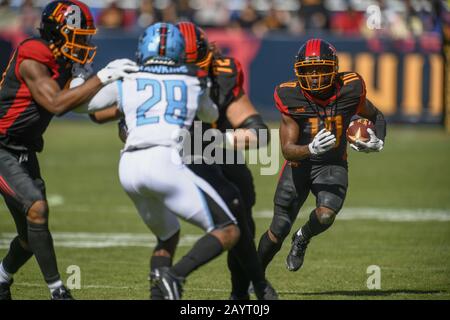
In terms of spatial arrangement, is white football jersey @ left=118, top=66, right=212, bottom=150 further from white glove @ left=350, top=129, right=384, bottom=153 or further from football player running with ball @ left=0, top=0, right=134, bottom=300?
white glove @ left=350, top=129, right=384, bottom=153

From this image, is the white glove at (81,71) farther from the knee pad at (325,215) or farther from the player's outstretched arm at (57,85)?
the knee pad at (325,215)

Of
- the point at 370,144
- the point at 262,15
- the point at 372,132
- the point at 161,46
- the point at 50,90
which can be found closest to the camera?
the point at 161,46

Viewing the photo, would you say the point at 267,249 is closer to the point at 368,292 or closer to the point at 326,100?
the point at 368,292

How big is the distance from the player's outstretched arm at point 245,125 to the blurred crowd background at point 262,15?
13529 mm

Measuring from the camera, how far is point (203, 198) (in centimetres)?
586

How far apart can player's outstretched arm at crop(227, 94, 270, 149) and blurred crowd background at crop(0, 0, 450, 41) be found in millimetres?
13529

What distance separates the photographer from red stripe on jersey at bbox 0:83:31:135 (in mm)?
6754

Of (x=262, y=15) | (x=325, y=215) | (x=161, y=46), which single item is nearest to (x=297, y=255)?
(x=325, y=215)

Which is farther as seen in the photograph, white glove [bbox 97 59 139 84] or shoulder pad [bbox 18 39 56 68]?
shoulder pad [bbox 18 39 56 68]

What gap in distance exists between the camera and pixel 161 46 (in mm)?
6031

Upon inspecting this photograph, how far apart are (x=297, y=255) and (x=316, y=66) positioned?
1446 millimetres

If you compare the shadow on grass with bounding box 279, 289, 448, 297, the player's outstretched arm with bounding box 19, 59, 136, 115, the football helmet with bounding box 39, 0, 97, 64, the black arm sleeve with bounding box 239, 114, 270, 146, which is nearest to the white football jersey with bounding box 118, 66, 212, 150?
the player's outstretched arm with bounding box 19, 59, 136, 115
